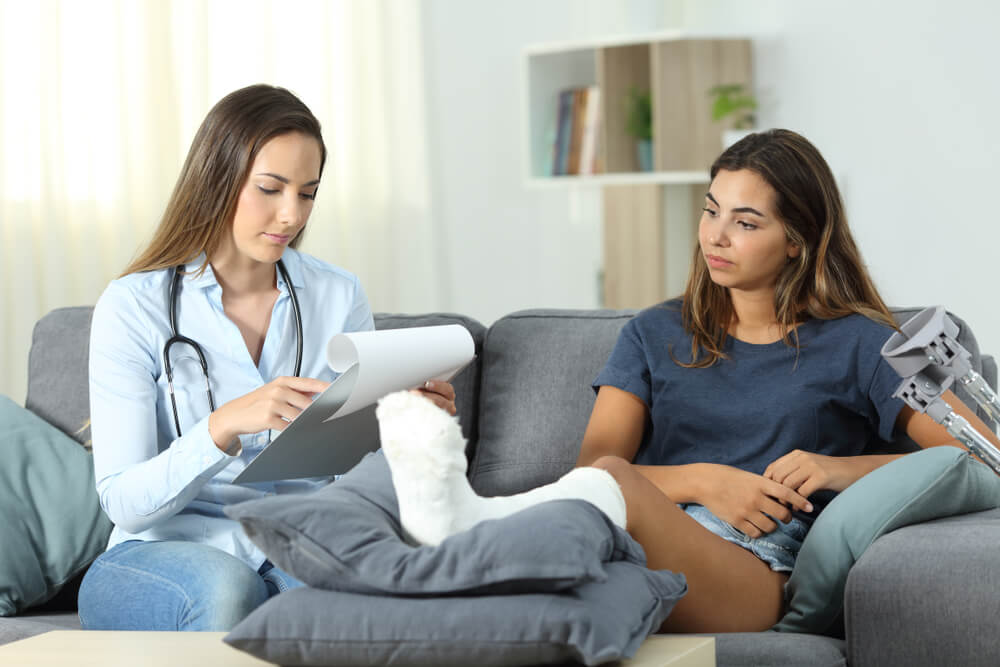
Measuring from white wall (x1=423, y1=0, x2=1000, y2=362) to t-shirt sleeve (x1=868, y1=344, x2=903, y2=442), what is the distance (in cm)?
158

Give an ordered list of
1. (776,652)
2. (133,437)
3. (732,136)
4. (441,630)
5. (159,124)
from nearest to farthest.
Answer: (441,630) → (776,652) → (133,437) → (159,124) → (732,136)

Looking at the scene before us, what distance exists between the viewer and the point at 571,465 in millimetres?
1959

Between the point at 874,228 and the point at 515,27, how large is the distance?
171 centimetres

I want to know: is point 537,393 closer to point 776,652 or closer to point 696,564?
point 696,564

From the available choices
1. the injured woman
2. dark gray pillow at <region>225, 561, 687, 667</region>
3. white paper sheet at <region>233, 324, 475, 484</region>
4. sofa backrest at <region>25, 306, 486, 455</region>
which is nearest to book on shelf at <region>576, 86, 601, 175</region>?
sofa backrest at <region>25, 306, 486, 455</region>

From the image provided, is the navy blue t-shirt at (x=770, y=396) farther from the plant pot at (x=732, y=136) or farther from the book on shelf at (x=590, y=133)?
the book on shelf at (x=590, y=133)

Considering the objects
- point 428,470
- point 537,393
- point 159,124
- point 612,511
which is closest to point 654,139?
point 159,124

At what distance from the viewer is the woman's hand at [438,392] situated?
1568 millimetres

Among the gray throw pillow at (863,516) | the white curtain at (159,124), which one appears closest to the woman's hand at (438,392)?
the gray throw pillow at (863,516)

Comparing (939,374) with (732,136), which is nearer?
(939,374)

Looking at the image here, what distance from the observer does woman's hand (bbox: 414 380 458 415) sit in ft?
5.15

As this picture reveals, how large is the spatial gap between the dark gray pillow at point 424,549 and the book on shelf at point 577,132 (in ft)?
9.87

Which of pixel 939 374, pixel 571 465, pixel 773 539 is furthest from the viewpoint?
pixel 571 465

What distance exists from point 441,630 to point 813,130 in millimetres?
3080
